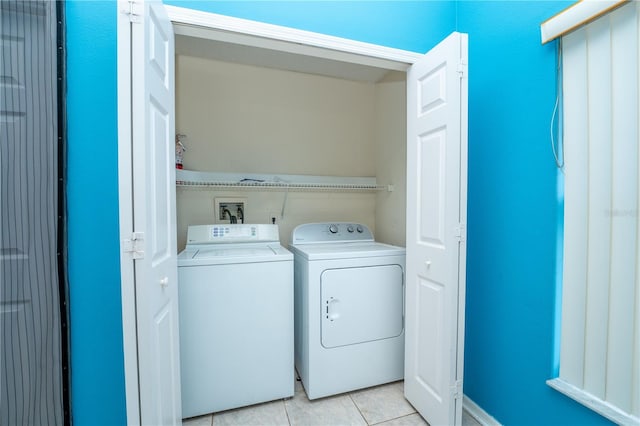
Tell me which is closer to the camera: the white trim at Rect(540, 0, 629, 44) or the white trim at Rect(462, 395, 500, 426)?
the white trim at Rect(540, 0, 629, 44)

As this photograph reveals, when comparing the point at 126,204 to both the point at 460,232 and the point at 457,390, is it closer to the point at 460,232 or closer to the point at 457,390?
the point at 460,232

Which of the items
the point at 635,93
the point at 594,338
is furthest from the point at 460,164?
the point at 594,338

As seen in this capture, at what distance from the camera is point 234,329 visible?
1662 mm

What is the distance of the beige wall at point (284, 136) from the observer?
7.59ft

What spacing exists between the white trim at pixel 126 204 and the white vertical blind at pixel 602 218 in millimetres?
1721

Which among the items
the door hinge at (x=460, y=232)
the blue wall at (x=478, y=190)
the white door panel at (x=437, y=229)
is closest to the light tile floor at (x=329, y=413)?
the white door panel at (x=437, y=229)

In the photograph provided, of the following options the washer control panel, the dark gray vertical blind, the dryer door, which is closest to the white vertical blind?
the dryer door

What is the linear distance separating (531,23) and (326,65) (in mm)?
1454

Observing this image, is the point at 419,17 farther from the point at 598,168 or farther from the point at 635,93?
the point at 598,168

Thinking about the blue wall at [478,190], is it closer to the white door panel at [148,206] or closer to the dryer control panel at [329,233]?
the white door panel at [148,206]

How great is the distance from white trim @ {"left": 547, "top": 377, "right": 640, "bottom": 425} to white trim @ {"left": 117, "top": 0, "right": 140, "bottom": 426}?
170 centimetres

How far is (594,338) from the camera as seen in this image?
112 centimetres

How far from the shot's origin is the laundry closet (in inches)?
90.2

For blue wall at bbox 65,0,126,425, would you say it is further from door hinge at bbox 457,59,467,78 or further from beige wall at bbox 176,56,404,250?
door hinge at bbox 457,59,467,78
